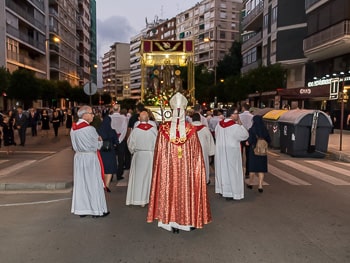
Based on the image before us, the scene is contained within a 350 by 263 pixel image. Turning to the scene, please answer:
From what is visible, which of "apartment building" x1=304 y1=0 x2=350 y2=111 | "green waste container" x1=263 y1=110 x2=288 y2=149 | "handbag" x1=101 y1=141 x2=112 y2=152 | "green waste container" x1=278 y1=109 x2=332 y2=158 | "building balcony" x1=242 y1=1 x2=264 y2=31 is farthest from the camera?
"building balcony" x1=242 y1=1 x2=264 y2=31

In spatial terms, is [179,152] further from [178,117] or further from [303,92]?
[303,92]

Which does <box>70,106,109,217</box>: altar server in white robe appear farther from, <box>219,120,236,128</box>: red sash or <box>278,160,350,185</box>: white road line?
<box>278,160,350,185</box>: white road line

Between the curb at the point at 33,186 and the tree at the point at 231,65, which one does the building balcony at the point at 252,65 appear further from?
the curb at the point at 33,186

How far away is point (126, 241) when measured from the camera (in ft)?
17.6

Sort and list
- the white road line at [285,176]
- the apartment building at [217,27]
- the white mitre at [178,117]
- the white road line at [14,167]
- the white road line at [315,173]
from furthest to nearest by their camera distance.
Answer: the apartment building at [217,27], the white road line at [14,167], the white road line at [315,173], the white road line at [285,176], the white mitre at [178,117]

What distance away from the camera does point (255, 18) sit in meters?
49.0

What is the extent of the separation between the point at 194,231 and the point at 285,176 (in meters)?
5.44

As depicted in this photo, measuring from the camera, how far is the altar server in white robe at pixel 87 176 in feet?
20.9

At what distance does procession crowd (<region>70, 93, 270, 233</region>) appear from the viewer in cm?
554

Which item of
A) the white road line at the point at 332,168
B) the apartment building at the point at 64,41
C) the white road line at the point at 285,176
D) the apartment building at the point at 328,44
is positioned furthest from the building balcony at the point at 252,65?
the white road line at the point at 285,176

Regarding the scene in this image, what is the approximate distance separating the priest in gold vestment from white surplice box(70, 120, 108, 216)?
4.15ft

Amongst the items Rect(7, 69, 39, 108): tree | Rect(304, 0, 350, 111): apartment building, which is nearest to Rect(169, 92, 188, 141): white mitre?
Rect(304, 0, 350, 111): apartment building

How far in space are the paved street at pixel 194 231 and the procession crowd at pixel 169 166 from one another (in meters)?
0.25

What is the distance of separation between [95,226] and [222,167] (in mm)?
2901
